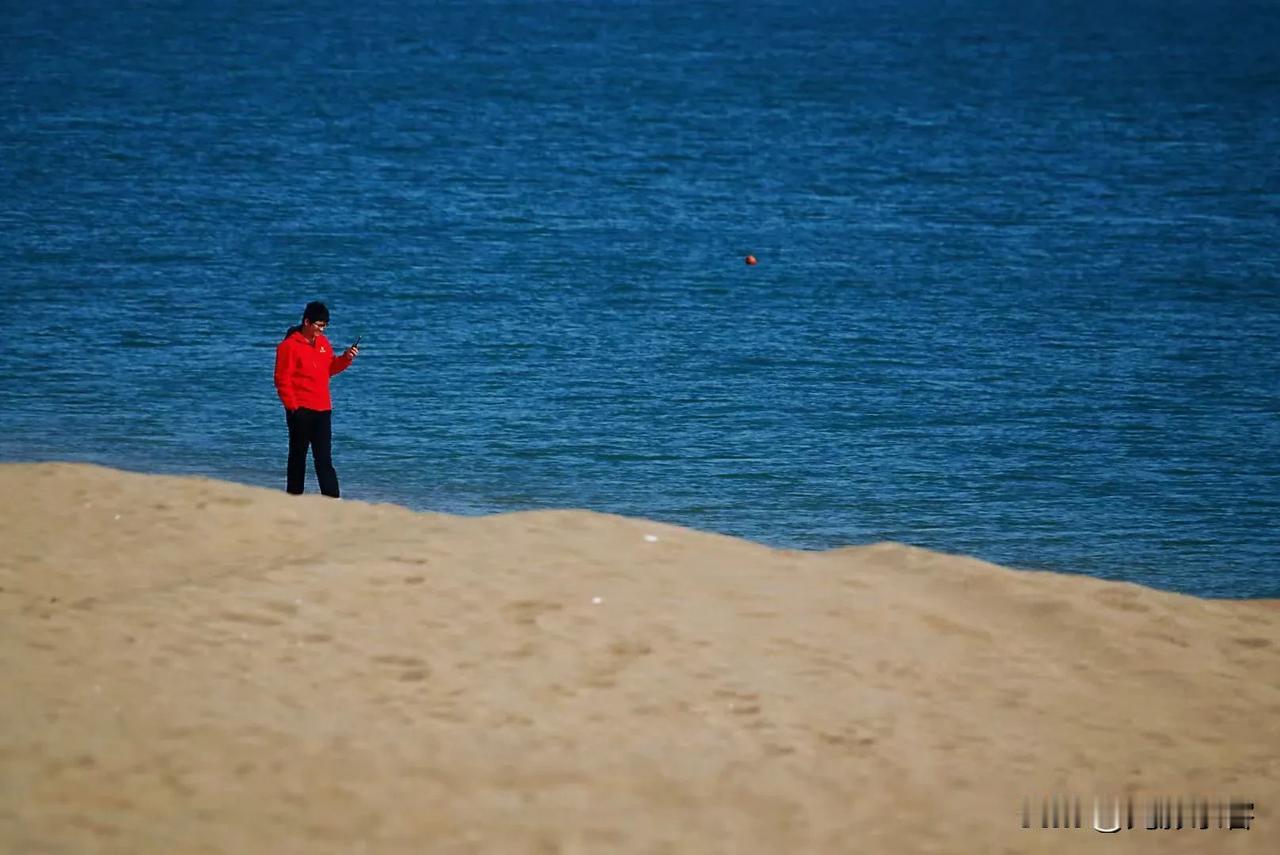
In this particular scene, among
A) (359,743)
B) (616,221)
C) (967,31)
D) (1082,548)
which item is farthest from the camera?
(967,31)

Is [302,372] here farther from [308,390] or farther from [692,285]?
[692,285]

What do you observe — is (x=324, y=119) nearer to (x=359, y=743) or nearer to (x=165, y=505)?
(x=165, y=505)

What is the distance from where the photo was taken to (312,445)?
13914 millimetres

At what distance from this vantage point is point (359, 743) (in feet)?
29.0

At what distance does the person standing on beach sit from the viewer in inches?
536

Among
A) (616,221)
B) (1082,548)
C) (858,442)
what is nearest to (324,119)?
(616,221)

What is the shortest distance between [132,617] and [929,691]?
443 cm

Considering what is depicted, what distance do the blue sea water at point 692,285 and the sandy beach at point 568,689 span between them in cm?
519

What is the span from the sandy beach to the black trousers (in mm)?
1475

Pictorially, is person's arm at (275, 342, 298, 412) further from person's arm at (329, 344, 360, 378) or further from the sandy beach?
the sandy beach

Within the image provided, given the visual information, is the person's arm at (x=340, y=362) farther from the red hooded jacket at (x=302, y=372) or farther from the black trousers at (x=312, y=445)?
the black trousers at (x=312, y=445)

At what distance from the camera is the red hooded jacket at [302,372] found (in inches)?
536

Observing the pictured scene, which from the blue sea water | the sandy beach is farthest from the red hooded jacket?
the blue sea water

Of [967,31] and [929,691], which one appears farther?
[967,31]
